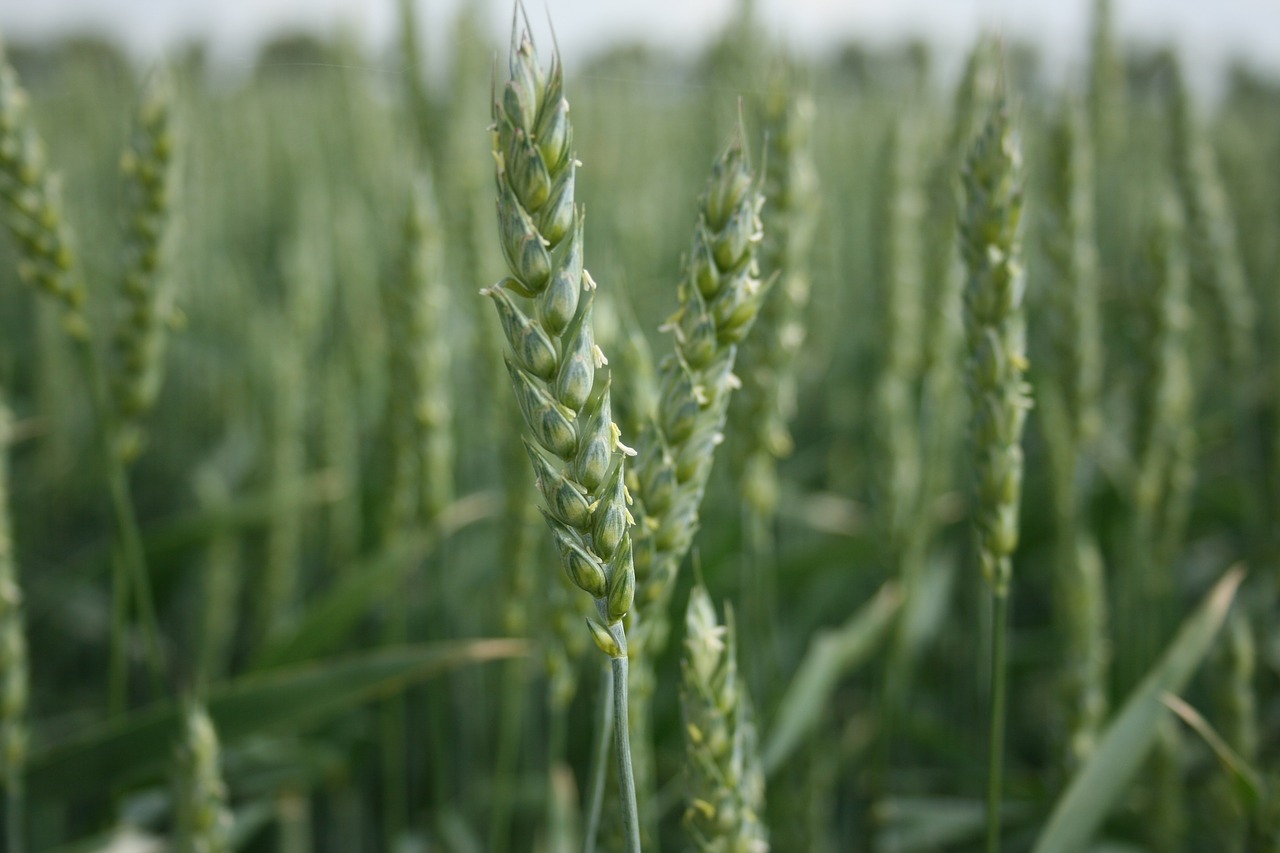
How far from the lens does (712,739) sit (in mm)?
823

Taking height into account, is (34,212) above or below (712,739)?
above

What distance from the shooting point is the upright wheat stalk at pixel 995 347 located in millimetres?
875

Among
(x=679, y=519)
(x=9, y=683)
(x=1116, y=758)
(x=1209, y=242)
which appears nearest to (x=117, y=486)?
(x=9, y=683)

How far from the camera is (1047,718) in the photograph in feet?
7.39

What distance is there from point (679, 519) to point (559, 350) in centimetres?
23

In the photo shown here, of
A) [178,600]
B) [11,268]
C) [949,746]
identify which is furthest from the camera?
[11,268]

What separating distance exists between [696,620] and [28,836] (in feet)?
5.00

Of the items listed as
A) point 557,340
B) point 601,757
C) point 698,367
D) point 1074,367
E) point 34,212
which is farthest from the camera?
point 1074,367

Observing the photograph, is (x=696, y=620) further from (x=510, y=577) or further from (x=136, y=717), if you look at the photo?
(x=136, y=717)

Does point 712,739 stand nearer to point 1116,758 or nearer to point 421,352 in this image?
point 1116,758

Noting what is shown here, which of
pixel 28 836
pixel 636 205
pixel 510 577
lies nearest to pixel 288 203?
pixel 636 205

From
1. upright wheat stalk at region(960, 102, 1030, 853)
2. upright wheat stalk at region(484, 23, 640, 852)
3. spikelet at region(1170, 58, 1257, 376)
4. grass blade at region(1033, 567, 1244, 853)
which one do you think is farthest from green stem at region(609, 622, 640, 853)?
spikelet at region(1170, 58, 1257, 376)

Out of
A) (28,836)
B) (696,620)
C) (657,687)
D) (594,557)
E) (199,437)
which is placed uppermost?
(594,557)

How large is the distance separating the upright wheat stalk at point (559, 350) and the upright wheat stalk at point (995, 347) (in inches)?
16.3
